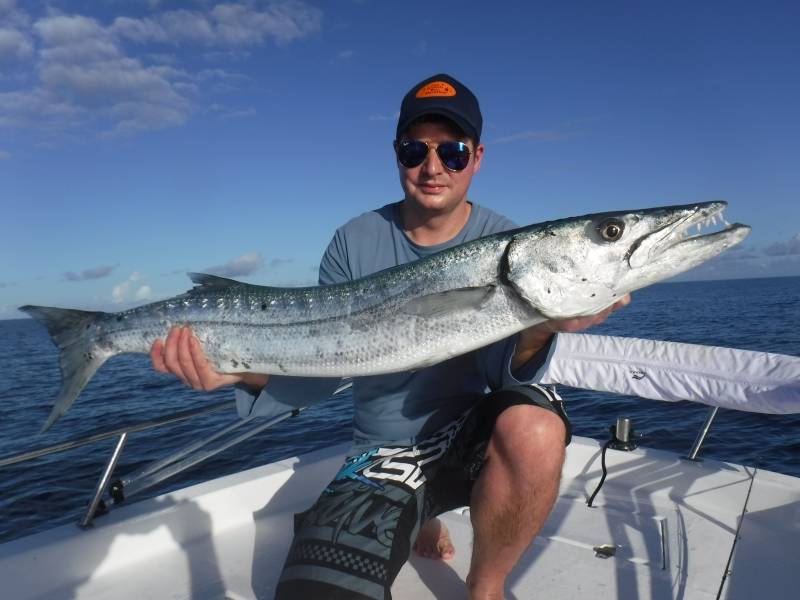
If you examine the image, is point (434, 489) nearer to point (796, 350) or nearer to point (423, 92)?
point (423, 92)

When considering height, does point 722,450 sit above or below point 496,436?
below

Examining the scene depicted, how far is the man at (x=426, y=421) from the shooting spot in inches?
125

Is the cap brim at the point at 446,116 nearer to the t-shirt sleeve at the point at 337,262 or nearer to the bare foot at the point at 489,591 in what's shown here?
the t-shirt sleeve at the point at 337,262

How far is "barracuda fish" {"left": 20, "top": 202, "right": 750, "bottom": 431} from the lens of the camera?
3250mm

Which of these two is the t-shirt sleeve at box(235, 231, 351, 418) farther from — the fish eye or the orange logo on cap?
the fish eye

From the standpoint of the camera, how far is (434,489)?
3.63 metres

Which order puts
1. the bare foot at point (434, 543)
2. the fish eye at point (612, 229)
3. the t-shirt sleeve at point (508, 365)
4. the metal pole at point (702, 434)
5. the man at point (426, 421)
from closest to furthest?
the man at point (426, 421) → the fish eye at point (612, 229) → the t-shirt sleeve at point (508, 365) → the bare foot at point (434, 543) → the metal pole at point (702, 434)

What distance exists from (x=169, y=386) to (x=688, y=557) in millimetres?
19192

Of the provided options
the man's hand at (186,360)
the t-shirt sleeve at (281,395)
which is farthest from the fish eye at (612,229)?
the man's hand at (186,360)

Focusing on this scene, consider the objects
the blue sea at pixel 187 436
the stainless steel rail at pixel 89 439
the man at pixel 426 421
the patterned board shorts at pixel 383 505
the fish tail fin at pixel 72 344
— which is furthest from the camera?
the blue sea at pixel 187 436

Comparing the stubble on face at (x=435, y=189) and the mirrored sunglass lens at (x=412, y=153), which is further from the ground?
the mirrored sunglass lens at (x=412, y=153)

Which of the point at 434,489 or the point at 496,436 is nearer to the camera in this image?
the point at 496,436

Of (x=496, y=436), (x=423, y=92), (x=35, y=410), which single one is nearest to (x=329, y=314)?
(x=496, y=436)

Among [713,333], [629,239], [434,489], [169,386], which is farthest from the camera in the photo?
[713,333]
